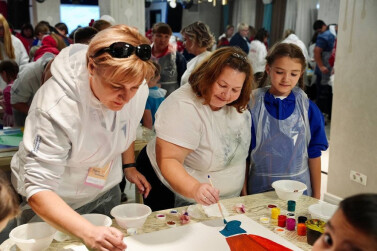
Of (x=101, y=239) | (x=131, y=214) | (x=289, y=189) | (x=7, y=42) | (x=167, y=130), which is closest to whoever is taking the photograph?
(x=101, y=239)

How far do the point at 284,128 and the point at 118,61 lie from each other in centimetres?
103

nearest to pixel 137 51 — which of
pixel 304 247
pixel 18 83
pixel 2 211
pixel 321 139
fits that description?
pixel 2 211

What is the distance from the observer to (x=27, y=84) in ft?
10.1

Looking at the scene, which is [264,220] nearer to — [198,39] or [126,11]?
[198,39]

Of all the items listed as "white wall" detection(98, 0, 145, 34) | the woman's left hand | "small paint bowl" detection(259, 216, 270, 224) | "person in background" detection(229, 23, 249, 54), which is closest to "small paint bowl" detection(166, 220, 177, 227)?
the woman's left hand

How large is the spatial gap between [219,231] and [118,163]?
0.49m

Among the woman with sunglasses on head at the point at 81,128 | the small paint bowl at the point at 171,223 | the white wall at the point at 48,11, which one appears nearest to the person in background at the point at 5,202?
the woman with sunglasses on head at the point at 81,128

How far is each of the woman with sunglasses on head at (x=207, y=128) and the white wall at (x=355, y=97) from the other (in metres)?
1.47

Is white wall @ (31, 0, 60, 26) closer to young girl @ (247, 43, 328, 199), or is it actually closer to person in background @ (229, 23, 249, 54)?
person in background @ (229, 23, 249, 54)

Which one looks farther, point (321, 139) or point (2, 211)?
point (321, 139)

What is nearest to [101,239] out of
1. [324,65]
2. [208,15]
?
[324,65]

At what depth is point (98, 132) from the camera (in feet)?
4.74

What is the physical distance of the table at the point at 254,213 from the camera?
1.37m

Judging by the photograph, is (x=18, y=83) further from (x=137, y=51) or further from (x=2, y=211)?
(x=2, y=211)
